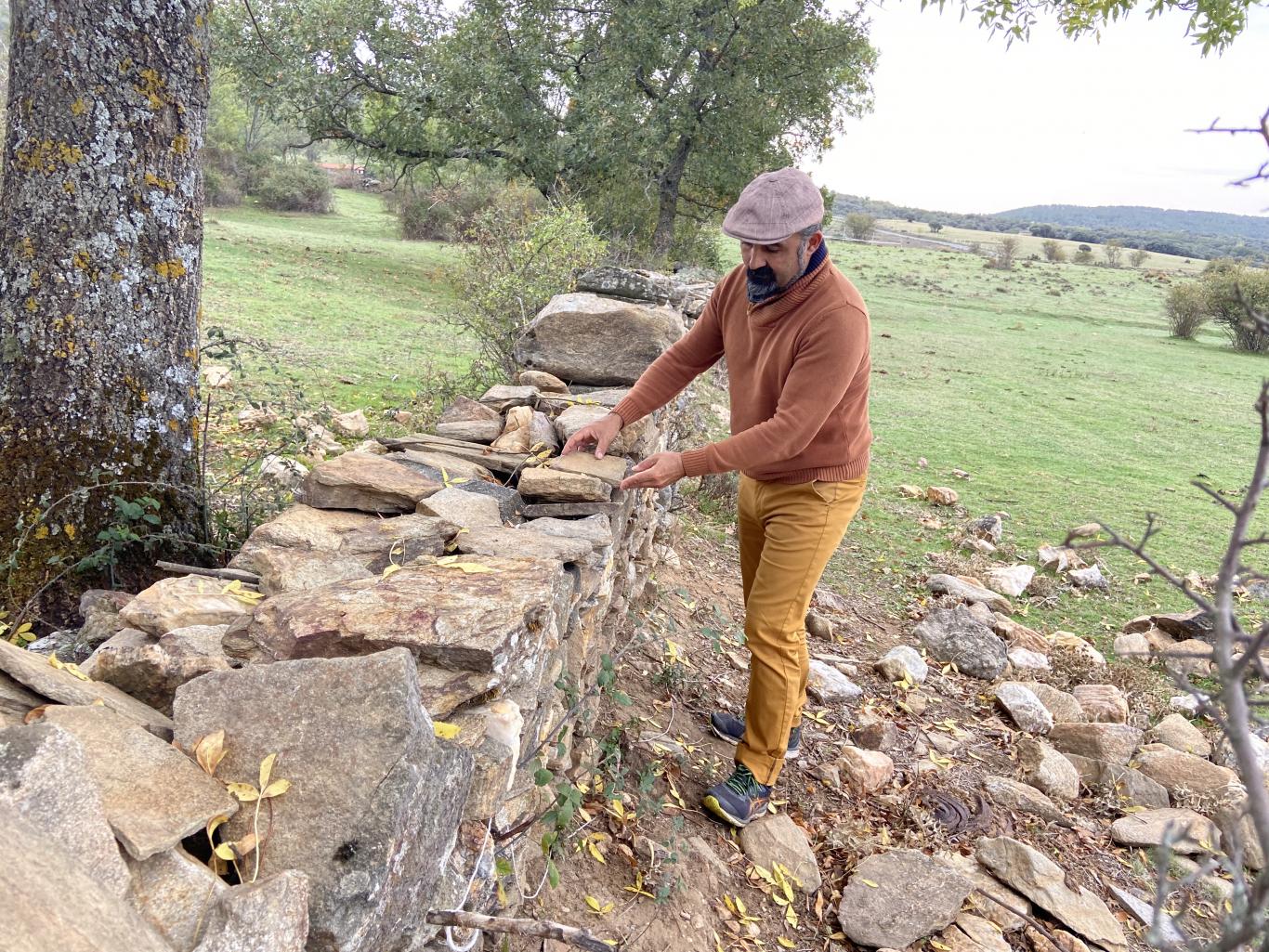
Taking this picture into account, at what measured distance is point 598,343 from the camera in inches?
188

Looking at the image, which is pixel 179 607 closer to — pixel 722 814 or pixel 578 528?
pixel 578 528

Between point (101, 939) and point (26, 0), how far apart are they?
310 cm

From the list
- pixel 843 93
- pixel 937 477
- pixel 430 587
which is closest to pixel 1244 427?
pixel 937 477

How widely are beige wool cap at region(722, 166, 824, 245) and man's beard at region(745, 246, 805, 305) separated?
0.44 feet

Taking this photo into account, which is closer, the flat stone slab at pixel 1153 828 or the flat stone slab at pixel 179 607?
the flat stone slab at pixel 179 607

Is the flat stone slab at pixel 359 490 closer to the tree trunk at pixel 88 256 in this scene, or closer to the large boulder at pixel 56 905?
the tree trunk at pixel 88 256

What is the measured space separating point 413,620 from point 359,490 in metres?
1.04

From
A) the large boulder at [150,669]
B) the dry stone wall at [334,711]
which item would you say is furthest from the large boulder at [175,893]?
the large boulder at [150,669]

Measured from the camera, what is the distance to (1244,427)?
14359mm

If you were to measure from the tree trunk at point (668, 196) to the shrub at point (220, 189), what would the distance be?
15387mm

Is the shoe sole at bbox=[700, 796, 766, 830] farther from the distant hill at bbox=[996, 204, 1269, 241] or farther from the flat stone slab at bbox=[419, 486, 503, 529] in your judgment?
the distant hill at bbox=[996, 204, 1269, 241]

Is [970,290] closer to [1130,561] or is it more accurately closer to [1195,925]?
[1130,561]

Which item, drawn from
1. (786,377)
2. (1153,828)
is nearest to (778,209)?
(786,377)

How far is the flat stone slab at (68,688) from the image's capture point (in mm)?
1672
